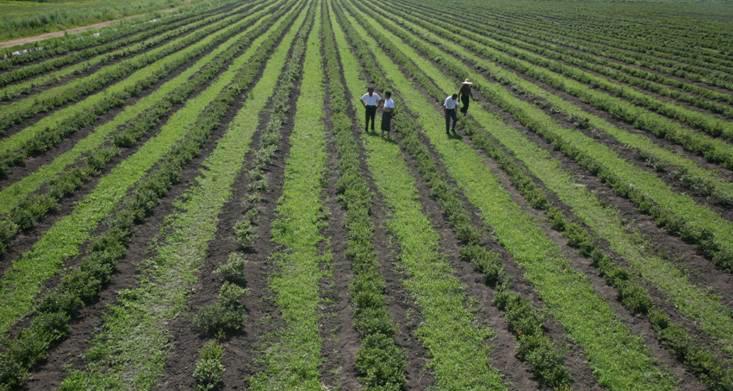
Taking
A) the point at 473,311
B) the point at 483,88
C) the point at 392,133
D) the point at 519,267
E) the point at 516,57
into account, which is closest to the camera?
the point at 473,311

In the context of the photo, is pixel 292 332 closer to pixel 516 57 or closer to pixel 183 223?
pixel 183 223

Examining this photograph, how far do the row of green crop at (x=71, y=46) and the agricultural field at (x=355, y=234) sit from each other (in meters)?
1.86

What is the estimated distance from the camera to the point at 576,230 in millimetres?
14953

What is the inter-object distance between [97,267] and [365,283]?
6733 mm

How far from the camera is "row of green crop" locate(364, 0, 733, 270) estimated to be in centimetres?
1477

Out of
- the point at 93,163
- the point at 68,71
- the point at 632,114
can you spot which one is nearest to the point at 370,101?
the point at 93,163

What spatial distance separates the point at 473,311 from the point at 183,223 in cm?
921

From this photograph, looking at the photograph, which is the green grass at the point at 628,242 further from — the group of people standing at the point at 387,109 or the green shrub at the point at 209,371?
the green shrub at the point at 209,371

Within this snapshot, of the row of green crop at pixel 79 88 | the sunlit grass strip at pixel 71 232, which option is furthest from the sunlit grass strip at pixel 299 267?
the row of green crop at pixel 79 88

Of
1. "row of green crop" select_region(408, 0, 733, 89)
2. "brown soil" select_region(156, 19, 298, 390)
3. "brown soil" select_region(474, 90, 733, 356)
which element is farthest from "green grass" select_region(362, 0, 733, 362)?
"row of green crop" select_region(408, 0, 733, 89)

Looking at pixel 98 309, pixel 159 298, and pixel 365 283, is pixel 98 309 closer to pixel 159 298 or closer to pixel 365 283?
pixel 159 298

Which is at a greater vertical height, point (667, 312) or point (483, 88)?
point (483, 88)

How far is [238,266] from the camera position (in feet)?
40.9

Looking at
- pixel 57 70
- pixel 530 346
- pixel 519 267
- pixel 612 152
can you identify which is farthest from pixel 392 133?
pixel 57 70
